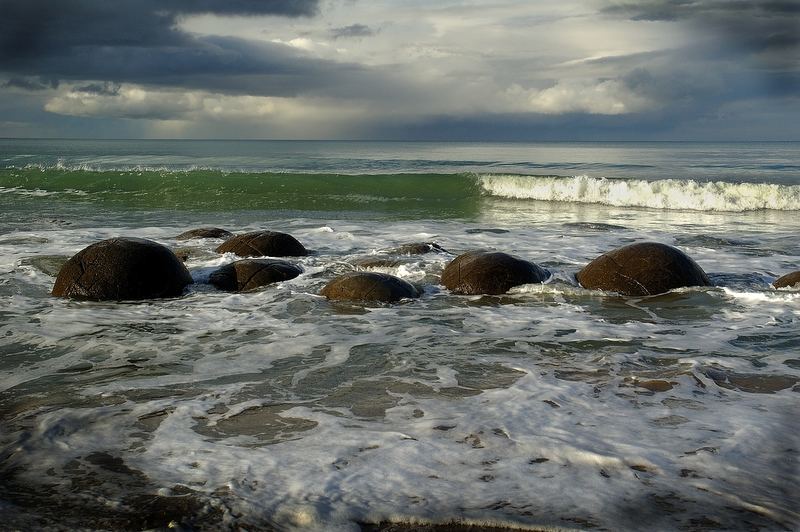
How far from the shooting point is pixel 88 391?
5289 mm

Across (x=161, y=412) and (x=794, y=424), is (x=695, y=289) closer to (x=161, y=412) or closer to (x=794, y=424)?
(x=794, y=424)

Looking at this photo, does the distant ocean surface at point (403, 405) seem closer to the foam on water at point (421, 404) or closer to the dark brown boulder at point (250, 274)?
the foam on water at point (421, 404)

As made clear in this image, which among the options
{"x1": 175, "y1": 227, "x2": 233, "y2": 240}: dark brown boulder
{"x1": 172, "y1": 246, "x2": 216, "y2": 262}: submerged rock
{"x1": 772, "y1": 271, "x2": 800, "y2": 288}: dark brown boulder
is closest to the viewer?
{"x1": 772, "y1": 271, "x2": 800, "y2": 288}: dark brown boulder

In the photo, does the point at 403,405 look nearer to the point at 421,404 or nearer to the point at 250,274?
the point at 421,404

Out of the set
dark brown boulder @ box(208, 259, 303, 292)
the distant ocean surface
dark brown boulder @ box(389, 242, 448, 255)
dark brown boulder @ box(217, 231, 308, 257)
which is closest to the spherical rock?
the distant ocean surface

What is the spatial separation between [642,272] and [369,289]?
10.5 ft

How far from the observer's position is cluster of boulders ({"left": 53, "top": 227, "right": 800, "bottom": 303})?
852 centimetres

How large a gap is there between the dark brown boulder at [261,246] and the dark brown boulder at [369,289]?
2808mm

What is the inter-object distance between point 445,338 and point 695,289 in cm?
370

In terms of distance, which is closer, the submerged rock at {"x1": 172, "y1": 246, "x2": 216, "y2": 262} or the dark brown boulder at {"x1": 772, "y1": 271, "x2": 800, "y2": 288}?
the dark brown boulder at {"x1": 772, "y1": 271, "x2": 800, "y2": 288}

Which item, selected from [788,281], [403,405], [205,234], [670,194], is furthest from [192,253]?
[670,194]

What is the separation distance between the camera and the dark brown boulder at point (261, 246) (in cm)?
1143

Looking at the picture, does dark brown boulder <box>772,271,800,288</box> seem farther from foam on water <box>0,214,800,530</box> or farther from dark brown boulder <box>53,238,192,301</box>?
dark brown boulder <box>53,238,192,301</box>

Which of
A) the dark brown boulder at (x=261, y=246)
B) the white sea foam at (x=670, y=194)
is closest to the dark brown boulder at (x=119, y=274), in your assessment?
the dark brown boulder at (x=261, y=246)
